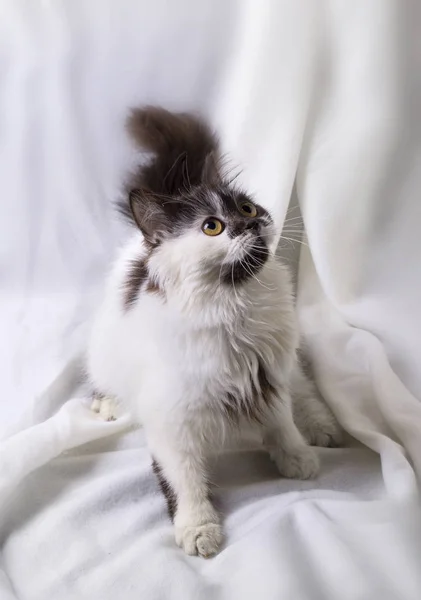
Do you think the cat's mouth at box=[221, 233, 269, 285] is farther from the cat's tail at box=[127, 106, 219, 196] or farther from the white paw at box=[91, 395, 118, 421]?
the white paw at box=[91, 395, 118, 421]

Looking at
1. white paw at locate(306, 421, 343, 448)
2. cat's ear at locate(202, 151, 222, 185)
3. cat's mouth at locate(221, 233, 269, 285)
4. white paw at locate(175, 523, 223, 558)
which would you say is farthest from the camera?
white paw at locate(306, 421, 343, 448)

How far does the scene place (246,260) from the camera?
894mm

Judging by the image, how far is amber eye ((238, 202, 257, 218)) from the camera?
37.3 inches

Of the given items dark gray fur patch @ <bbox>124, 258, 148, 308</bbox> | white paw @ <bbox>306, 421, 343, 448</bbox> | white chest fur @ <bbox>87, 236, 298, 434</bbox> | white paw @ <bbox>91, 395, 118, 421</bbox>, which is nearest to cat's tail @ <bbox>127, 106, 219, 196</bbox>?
dark gray fur patch @ <bbox>124, 258, 148, 308</bbox>

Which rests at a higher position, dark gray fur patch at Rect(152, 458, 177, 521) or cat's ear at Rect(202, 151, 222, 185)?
cat's ear at Rect(202, 151, 222, 185)

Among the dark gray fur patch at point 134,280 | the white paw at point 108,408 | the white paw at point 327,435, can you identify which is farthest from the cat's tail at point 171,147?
the white paw at point 327,435

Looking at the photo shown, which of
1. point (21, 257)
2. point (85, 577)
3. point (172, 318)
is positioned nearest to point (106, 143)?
point (21, 257)

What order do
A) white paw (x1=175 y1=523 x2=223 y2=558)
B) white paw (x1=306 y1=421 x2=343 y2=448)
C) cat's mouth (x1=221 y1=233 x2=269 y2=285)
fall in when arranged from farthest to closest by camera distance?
1. white paw (x1=306 y1=421 x2=343 y2=448)
2. white paw (x1=175 y1=523 x2=223 y2=558)
3. cat's mouth (x1=221 y1=233 x2=269 y2=285)

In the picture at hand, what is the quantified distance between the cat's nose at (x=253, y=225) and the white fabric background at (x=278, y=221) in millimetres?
430

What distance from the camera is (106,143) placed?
139 cm

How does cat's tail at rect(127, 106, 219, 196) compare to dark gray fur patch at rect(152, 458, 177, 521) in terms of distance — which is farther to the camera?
cat's tail at rect(127, 106, 219, 196)

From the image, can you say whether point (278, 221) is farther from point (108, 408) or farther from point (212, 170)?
point (108, 408)

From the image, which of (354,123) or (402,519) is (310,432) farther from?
(354,123)

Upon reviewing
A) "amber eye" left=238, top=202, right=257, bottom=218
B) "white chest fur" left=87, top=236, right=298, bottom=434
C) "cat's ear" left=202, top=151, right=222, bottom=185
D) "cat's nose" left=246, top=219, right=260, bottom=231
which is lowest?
"white chest fur" left=87, top=236, right=298, bottom=434
